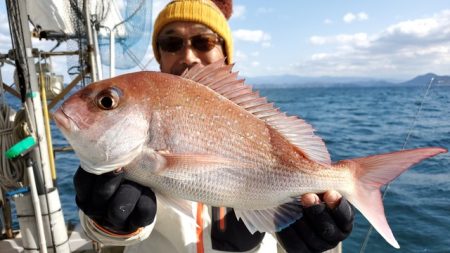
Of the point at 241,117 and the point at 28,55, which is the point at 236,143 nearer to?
the point at 241,117

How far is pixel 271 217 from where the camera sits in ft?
5.20


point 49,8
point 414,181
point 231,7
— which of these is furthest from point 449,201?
point 49,8

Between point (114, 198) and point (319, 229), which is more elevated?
point (114, 198)

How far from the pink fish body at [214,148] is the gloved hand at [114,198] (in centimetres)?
13

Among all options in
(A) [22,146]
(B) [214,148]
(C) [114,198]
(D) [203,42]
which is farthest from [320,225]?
(A) [22,146]

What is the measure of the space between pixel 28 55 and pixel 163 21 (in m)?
1.95

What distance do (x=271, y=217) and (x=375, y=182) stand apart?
0.52 meters

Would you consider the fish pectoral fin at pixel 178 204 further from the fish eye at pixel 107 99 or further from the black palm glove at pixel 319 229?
the black palm glove at pixel 319 229

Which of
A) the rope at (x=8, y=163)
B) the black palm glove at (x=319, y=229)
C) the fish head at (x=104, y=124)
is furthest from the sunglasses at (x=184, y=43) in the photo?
the rope at (x=8, y=163)

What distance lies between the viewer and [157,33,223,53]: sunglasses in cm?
228

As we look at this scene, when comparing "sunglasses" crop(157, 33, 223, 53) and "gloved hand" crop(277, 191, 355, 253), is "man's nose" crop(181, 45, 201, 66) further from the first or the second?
"gloved hand" crop(277, 191, 355, 253)

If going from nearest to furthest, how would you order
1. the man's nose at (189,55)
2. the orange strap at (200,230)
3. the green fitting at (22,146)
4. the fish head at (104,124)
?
the fish head at (104,124) < the orange strap at (200,230) < the man's nose at (189,55) < the green fitting at (22,146)

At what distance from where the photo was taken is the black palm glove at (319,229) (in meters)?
1.79

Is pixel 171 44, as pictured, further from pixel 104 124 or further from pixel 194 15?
pixel 104 124
